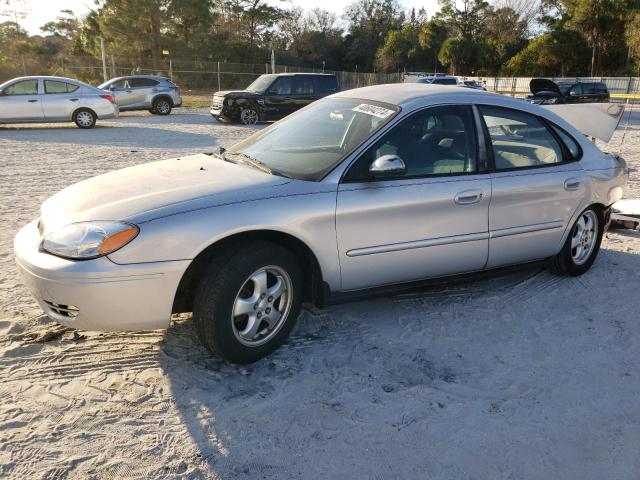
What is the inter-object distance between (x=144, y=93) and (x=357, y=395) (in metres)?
20.5

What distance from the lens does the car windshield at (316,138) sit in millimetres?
3660

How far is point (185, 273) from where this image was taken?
10.4 feet

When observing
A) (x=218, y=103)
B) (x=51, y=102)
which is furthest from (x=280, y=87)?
(x=51, y=102)

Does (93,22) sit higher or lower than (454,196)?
higher

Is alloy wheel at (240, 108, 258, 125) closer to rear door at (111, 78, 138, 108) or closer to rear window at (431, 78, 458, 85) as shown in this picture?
rear door at (111, 78, 138, 108)

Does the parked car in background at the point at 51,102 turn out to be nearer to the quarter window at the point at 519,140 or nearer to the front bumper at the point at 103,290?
the front bumper at the point at 103,290

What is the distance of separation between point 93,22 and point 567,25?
127 feet

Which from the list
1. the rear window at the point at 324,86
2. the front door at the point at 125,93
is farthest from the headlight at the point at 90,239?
the front door at the point at 125,93

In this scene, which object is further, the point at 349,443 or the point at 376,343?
the point at 376,343

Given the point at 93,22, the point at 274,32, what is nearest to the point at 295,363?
the point at 93,22

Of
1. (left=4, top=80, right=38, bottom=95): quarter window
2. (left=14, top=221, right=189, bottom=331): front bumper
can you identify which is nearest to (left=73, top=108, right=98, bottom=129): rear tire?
(left=4, top=80, right=38, bottom=95): quarter window

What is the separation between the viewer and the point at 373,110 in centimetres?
395

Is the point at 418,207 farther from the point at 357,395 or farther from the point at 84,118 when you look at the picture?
the point at 84,118

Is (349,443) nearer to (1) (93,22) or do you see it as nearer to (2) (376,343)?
(2) (376,343)
